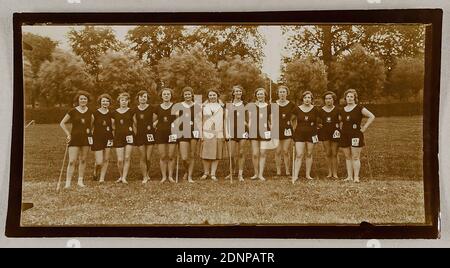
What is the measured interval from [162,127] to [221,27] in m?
0.41

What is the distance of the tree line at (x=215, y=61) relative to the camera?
2.05 m

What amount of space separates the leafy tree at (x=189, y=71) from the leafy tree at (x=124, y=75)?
5cm

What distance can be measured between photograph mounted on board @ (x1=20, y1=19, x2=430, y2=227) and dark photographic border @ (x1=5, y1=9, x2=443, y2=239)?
20 millimetres

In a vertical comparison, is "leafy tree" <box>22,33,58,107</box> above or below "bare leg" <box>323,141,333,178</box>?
above

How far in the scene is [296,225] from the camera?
6.71 ft

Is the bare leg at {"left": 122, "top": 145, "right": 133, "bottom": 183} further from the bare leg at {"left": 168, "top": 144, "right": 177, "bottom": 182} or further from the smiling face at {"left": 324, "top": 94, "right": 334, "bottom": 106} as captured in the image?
the smiling face at {"left": 324, "top": 94, "right": 334, "bottom": 106}

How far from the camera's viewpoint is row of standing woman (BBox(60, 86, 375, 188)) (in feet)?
6.75

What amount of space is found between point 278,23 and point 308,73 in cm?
20

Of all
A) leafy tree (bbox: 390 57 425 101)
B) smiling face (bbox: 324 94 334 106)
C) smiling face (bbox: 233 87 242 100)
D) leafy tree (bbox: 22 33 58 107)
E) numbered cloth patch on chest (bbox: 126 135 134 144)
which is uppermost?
leafy tree (bbox: 22 33 58 107)

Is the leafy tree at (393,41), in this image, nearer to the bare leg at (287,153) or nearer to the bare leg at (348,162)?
the bare leg at (348,162)

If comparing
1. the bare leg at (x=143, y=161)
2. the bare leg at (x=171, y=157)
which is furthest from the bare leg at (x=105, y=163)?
the bare leg at (x=171, y=157)

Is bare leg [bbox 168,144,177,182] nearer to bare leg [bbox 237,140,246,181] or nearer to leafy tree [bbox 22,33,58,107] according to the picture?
bare leg [bbox 237,140,246,181]

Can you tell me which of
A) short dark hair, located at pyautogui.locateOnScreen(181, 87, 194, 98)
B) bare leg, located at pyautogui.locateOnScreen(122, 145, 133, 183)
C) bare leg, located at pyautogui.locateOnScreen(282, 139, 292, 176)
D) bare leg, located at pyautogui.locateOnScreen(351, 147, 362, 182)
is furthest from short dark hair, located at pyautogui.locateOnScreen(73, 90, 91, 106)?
bare leg, located at pyautogui.locateOnScreen(351, 147, 362, 182)
